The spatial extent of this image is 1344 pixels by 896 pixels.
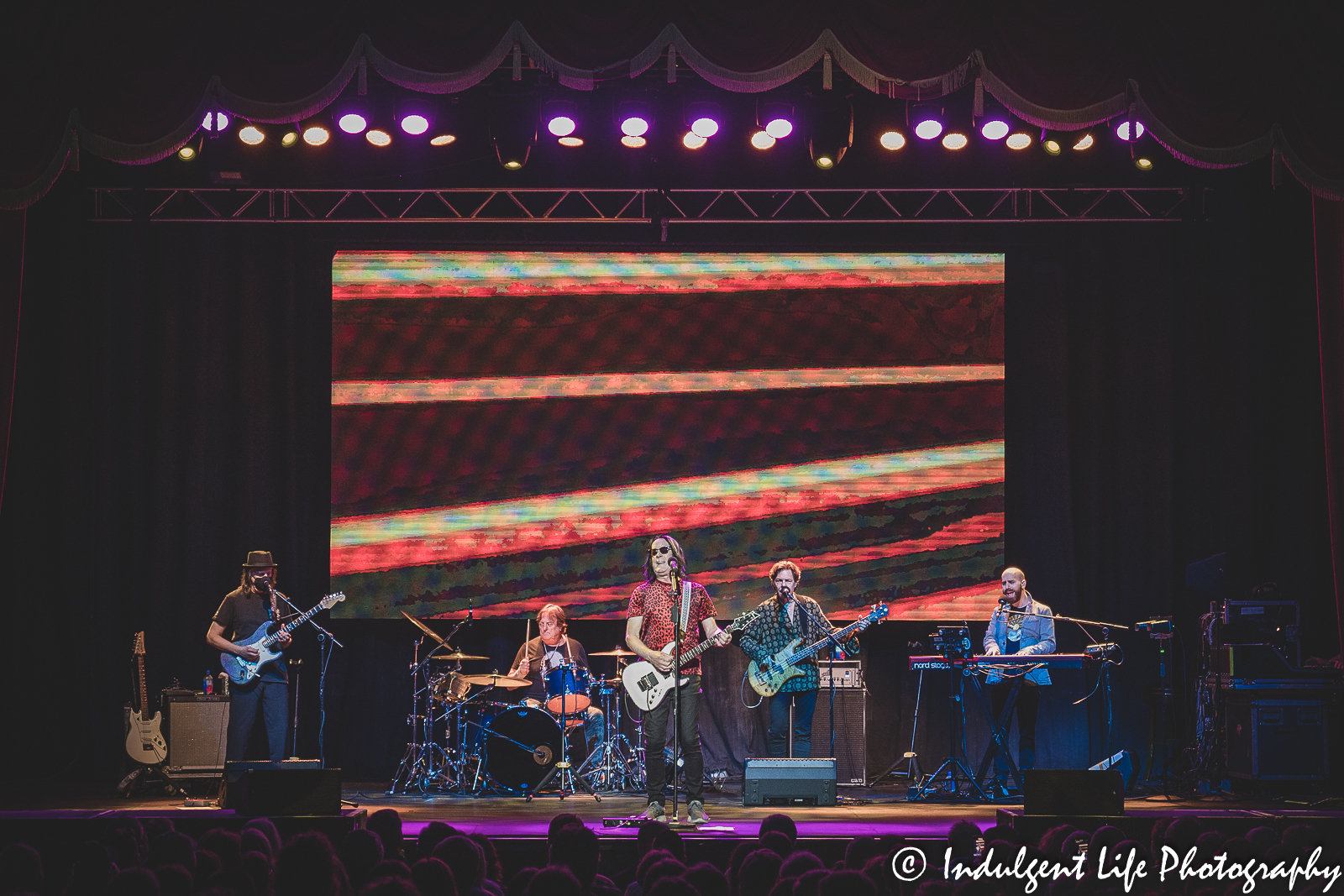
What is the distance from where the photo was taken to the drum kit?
9.27 metres

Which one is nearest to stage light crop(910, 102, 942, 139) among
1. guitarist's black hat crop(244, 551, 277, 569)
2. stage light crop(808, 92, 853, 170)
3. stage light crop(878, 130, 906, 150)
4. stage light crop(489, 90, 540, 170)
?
stage light crop(878, 130, 906, 150)

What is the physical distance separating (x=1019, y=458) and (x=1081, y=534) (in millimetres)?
869

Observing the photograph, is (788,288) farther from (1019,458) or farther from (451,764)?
(451,764)

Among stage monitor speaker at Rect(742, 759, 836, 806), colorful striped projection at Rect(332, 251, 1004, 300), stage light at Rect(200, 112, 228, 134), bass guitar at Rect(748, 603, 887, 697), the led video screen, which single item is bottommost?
stage monitor speaker at Rect(742, 759, 836, 806)

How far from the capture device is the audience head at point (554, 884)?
3.32 metres

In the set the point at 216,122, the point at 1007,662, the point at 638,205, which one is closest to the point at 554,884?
the point at 1007,662

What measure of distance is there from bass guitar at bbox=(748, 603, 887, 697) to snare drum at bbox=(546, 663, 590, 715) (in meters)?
1.43

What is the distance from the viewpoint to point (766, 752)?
10.6 m

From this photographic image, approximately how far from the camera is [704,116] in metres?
9.16

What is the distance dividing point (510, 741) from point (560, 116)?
15.9ft

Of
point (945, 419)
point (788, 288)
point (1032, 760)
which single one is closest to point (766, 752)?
point (1032, 760)

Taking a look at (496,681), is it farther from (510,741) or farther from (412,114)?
(412,114)

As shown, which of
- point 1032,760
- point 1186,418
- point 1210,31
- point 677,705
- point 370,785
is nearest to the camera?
point 1210,31

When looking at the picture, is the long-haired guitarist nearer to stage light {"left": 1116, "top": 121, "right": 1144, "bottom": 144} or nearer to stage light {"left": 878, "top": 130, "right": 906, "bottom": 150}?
stage light {"left": 878, "top": 130, "right": 906, "bottom": 150}
